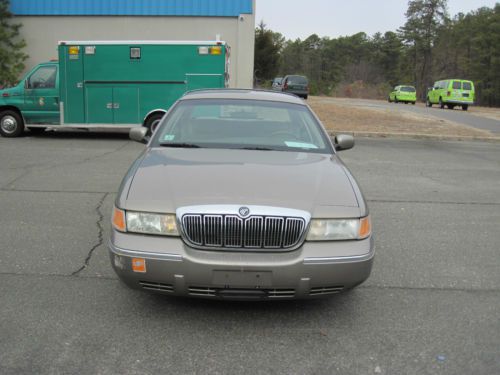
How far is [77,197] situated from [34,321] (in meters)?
3.79

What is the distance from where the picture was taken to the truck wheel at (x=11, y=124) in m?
13.4

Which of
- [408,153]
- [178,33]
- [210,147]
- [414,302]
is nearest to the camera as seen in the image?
[414,302]

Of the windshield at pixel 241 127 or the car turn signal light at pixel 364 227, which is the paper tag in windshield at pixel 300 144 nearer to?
the windshield at pixel 241 127

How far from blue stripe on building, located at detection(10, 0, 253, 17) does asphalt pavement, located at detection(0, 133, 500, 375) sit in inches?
625

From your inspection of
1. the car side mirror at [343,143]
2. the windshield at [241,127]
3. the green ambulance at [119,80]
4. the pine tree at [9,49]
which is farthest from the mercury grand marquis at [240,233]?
the pine tree at [9,49]

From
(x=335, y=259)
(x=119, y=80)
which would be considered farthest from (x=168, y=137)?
(x=119, y=80)

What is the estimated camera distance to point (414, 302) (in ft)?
13.1

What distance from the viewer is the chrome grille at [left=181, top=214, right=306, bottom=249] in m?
3.23

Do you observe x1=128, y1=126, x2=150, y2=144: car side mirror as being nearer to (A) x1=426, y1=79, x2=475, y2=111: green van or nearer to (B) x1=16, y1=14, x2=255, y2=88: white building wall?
(B) x1=16, y1=14, x2=255, y2=88: white building wall

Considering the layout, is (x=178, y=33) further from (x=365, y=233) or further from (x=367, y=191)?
(x=365, y=233)

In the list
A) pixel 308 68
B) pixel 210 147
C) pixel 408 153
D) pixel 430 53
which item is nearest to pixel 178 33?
pixel 408 153

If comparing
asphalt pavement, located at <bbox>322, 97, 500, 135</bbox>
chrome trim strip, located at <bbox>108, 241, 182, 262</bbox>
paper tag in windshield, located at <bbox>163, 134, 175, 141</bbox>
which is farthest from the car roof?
asphalt pavement, located at <bbox>322, 97, 500, 135</bbox>

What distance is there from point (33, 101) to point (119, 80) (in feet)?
7.73

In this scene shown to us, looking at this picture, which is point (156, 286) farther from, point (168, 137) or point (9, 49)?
point (9, 49)
